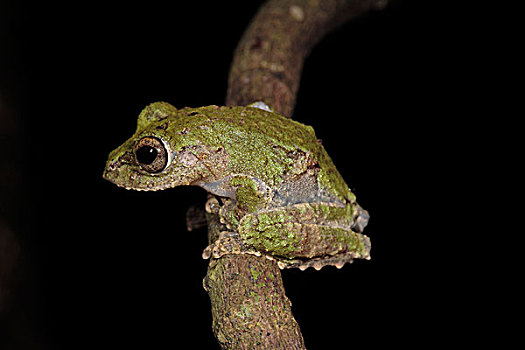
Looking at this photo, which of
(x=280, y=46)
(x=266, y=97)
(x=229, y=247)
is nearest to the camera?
(x=229, y=247)

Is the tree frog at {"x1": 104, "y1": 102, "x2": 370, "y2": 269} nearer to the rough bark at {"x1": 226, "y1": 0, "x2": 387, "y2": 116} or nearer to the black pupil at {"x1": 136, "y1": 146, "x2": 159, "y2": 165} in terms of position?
the black pupil at {"x1": 136, "y1": 146, "x2": 159, "y2": 165}

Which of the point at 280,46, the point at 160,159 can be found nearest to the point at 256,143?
the point at 160,159

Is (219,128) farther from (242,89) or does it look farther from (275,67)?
Answer: (275,67)

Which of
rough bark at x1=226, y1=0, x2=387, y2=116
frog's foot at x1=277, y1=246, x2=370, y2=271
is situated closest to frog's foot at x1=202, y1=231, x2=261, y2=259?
frog's foot at x1=277, y1=246, x2=370, y2=271

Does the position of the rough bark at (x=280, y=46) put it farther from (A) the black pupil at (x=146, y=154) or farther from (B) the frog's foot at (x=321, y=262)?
(B) the frog's foot at (x=321, y=262)

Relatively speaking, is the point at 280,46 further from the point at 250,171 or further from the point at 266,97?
the point at 250,171

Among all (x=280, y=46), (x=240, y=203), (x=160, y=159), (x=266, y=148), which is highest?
(x=280, y=46)
